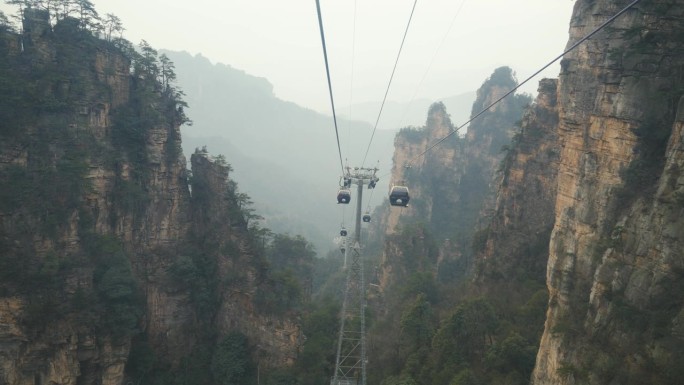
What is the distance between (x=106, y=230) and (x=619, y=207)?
2357 cm

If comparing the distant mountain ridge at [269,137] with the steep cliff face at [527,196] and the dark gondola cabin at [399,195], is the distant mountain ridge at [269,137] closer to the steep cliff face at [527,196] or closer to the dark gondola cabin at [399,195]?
the steep cliff face at [527,196]

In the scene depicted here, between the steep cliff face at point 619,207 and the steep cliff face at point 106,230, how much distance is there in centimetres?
1685

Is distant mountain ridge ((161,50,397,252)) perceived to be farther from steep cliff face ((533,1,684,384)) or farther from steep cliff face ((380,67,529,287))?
steep cliff face ((533,1,684,384))

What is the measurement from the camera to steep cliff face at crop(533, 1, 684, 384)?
9.51m

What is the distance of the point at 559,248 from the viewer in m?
13.9

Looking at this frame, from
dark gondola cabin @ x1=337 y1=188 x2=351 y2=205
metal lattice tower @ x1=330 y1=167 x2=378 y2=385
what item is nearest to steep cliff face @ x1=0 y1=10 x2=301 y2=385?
metal lattice tower @ x1=330 y1=167 x2=378 y2=385

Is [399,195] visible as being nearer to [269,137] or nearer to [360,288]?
[360,288]

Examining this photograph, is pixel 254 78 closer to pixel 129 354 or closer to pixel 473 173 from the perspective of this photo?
pixel 473 173

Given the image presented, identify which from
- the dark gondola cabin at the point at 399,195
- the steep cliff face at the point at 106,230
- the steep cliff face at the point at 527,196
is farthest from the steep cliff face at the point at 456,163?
the dark gondola cabin at the point at 399,195

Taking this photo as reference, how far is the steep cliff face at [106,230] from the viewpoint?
19.5 meters

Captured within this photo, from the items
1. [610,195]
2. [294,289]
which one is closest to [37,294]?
[294,289]

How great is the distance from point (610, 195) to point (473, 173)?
157 feet

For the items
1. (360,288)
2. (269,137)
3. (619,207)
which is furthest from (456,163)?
(269,137)

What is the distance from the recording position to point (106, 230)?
23.2 metres
